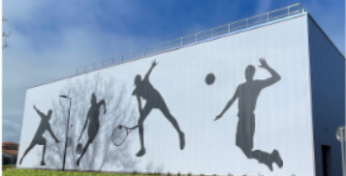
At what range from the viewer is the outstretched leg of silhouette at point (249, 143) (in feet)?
54.8

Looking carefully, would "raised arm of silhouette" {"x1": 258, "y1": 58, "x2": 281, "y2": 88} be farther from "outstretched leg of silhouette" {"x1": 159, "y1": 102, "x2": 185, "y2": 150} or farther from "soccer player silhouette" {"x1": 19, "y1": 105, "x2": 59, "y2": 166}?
"soccer player silhouette" {"x1": 19, "y1": 105, "x2": 59, "y2": 166}

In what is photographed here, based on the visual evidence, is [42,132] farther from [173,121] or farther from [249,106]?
[249,106]

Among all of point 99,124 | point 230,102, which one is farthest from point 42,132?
point 230,102

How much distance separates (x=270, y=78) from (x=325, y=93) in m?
3.68

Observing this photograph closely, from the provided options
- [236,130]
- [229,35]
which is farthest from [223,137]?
[229,35]

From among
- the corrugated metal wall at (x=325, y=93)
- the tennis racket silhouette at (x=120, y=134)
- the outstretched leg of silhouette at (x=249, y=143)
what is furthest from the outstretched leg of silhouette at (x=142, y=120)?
the corrugated metal wall at (x=325, y=93)

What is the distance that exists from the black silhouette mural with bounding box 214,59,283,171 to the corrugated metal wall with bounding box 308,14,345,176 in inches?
90.4

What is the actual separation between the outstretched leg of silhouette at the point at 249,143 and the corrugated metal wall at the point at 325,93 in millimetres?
2087

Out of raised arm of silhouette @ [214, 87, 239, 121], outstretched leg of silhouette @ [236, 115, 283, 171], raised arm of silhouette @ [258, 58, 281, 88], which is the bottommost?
outstretched leg of silhouette @ [236, 115, 283, 171]

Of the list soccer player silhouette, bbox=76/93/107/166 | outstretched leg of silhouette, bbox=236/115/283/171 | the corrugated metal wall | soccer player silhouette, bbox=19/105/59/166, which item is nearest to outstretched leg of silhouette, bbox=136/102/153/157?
soccer player silhouette, bbox=76/93/107/166

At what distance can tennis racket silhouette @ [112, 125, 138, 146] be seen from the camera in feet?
79.8

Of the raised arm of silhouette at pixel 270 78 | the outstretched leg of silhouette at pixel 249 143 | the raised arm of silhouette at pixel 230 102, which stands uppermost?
the raised arm of silhouette at pixel 270 78

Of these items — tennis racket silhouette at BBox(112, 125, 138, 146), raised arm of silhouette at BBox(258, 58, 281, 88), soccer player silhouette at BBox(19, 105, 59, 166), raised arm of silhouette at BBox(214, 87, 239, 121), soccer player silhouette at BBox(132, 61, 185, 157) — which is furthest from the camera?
soccer player silhouette at BBox(19, 105, 59, 166)

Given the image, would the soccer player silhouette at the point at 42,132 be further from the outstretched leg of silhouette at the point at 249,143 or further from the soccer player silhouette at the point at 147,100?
the outstretched leg of silhouette at the point at 249,143
